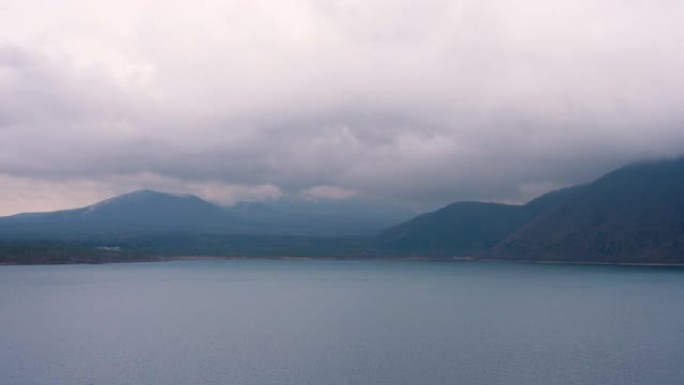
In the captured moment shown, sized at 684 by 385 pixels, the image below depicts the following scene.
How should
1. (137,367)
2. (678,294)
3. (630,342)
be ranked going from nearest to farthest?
(137,367)
(630,342)
(678,294)

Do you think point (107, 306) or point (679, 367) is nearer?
point (679, 367)

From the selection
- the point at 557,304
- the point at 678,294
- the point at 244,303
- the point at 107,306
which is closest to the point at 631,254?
the point at 678,294

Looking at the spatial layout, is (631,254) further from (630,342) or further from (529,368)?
(529,368)

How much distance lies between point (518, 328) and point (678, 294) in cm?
4270

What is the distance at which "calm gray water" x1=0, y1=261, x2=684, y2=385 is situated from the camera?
38.8m

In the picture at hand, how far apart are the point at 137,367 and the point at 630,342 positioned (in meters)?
33.3

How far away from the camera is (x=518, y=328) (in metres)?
57.2

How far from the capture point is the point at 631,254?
18412 centimetres

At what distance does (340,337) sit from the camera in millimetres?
52188

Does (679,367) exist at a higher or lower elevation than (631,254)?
lower

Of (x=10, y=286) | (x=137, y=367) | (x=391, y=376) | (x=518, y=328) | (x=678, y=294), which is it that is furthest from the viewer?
(x=10, y=286)

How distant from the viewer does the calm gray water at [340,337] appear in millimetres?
38781

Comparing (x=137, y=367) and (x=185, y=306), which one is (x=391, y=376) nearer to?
(x=137, y=367)

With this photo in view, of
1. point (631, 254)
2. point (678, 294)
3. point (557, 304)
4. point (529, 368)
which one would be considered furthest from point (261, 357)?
point (631, 254)
